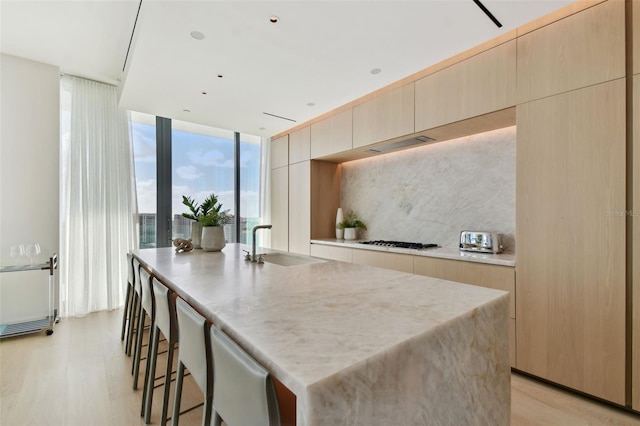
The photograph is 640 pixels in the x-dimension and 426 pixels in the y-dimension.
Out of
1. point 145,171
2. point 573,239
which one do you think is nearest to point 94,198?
point 145,171

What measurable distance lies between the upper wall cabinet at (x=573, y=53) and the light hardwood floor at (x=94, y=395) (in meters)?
2.14

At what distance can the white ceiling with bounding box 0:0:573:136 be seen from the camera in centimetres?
198

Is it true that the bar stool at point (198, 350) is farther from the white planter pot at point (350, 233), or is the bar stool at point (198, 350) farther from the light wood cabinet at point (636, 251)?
the white planter pot at point (350, 233)

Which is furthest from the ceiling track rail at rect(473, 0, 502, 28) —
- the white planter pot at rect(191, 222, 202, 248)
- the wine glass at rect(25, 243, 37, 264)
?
the wine glass at rect(25, 243, 37, 264)

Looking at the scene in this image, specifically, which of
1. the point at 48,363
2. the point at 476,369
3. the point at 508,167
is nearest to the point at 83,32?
the point at 48,363

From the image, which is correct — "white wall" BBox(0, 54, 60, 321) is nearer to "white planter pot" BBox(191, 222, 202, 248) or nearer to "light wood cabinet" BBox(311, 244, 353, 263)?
"white planter pot" BBox(191, 222, 202, 248)

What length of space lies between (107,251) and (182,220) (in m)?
1.04

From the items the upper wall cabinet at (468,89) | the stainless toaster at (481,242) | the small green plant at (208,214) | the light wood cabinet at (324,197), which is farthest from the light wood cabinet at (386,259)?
the small green plant at (208,214)

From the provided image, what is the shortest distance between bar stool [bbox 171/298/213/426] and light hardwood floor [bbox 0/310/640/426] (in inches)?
34.7

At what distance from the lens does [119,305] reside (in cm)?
398

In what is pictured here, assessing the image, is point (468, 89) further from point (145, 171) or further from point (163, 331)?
point (145, 171)

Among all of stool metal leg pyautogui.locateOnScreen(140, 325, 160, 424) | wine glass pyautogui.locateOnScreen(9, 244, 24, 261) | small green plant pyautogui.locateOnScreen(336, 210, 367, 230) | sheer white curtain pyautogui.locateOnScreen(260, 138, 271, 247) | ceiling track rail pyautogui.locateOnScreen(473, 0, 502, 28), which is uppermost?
ceiling track rail pyautogui.locateOnScreen(473, 0, 502, 28)

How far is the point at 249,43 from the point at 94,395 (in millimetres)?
2851

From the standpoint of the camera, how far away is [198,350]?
1134 mm
